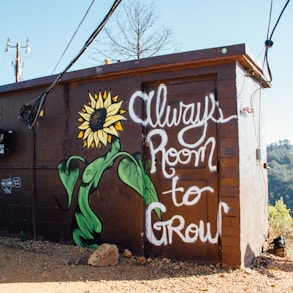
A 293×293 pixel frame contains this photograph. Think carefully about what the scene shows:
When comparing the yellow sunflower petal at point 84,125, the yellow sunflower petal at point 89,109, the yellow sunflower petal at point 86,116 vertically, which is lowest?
the yellow sunflower petal at point 84,125

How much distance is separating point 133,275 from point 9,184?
3.60 metres

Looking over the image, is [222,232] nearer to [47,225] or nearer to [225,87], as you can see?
[225,87]

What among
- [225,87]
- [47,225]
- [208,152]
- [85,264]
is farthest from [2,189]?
[225,87]

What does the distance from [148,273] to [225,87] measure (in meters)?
2.78

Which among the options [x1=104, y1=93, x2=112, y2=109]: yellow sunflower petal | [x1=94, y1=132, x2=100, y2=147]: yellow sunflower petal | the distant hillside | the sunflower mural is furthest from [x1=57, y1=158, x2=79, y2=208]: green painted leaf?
the distant hillside

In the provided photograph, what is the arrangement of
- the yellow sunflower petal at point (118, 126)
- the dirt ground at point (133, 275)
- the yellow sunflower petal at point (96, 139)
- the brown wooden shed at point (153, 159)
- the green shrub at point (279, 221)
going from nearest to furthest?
1. the dirt ground at point (133, 275)
2. the brown wooden shed at point (153, 159)
3. the yellow sunflower petal at point (118, 126)
4. the yellow sunflower petal at point (96, 139)
5. the green shrub at point (279, 221)

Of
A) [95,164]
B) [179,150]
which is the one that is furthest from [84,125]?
[179,150]

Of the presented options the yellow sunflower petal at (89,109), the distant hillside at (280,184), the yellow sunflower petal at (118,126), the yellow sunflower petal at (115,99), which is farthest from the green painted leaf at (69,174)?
the distant hillside at (280,184)

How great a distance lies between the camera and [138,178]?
580 cm

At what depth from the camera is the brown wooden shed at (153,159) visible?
525 centimetres

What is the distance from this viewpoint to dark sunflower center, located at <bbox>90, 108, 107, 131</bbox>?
624 cm

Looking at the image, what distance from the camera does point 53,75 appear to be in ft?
21.7

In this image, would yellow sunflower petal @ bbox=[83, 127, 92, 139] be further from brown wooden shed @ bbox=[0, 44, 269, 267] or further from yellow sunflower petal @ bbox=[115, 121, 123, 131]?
yellow sunflower petal @ bbox=[115, 121, 123, 131]

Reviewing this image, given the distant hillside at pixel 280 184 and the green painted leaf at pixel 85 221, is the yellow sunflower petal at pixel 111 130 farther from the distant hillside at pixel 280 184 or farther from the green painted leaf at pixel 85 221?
the distant hillside at pixel 280 184
